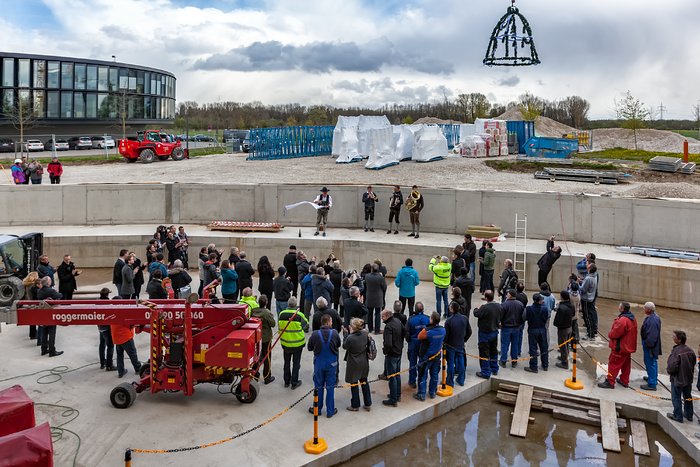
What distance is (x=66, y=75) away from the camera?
6450cm

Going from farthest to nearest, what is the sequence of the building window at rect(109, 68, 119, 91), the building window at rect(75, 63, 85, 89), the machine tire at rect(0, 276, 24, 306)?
the building window at rect(109, 68, 119, 91) → the building window at rect(75, 63, 85, 89) → the machine tire at rect(0, 276, 24, 306)

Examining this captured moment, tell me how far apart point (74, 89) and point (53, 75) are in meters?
2.38

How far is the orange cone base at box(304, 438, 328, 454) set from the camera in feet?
28.6

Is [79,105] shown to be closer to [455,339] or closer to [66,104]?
[66,104]

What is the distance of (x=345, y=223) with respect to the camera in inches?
917

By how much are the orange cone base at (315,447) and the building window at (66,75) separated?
6467cm

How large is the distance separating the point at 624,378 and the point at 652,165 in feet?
70.6

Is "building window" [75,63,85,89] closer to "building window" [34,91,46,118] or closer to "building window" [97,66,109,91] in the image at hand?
"building window" [97,66,109,91]

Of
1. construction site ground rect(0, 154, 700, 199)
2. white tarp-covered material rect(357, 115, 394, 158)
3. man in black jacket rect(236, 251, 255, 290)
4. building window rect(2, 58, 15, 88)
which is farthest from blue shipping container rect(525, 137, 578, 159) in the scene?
building window rect(2, 58, 15, 88)

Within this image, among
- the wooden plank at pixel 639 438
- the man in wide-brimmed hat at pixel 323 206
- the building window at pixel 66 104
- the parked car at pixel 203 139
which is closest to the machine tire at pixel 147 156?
the man in wide-brimmed hat at pixel 323 206

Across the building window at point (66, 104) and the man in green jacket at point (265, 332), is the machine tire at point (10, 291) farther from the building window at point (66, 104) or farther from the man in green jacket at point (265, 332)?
the building window at point (66, 104)

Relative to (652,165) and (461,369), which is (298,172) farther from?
(461,369)

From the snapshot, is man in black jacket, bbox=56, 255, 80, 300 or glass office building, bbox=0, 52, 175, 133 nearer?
man in black jacket, bbox=56, 255, 80, 300

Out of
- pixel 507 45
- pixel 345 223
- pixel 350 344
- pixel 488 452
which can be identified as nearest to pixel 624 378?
pixel 488 452
